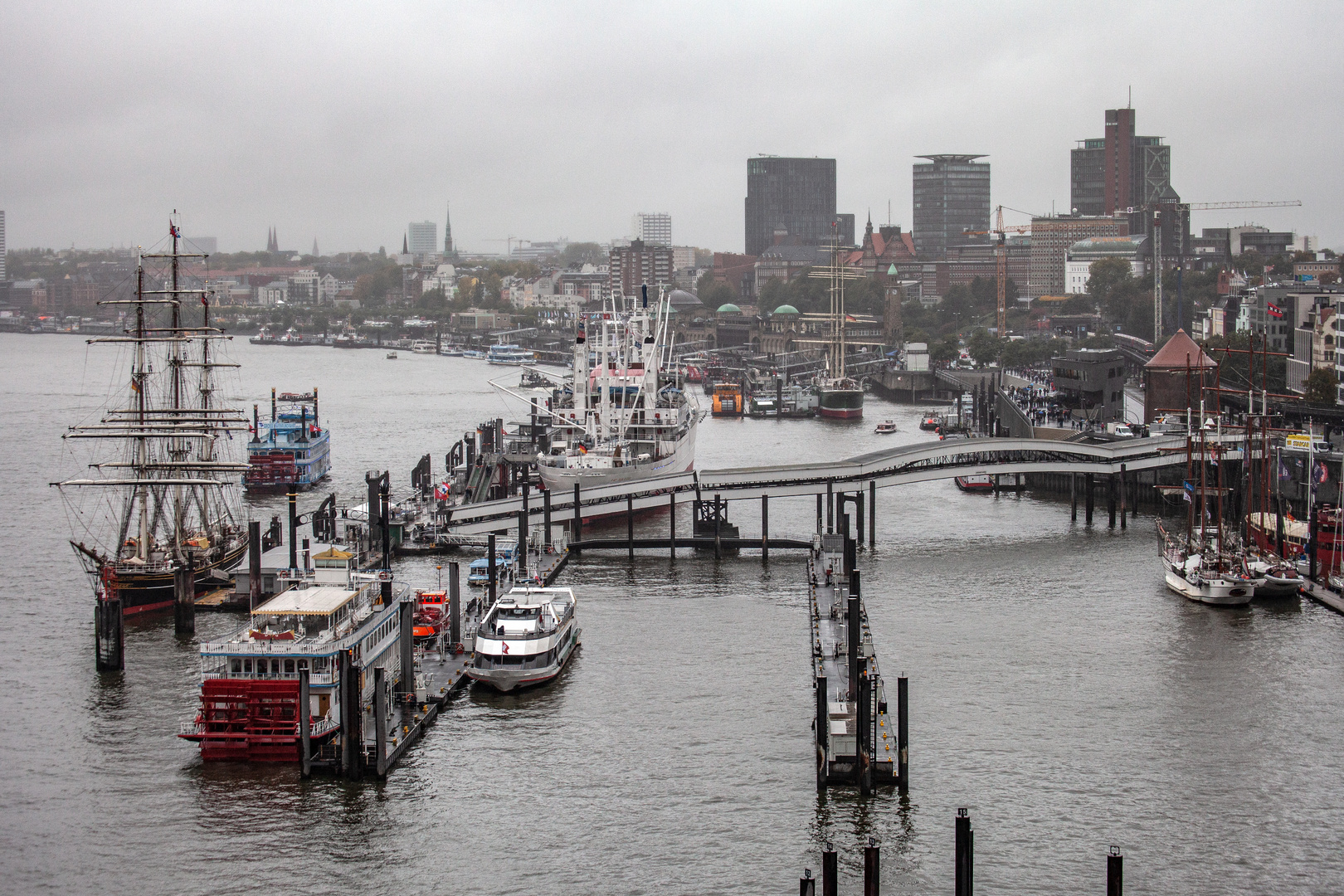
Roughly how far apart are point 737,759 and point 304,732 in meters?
7.50

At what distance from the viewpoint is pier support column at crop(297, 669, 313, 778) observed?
82.3 ft

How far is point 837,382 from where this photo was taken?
4190 inches

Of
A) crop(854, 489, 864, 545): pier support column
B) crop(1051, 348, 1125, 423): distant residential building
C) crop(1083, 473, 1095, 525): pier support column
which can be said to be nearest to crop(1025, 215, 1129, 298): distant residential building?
crop(1051, 348, 1125, 423): distant residential building

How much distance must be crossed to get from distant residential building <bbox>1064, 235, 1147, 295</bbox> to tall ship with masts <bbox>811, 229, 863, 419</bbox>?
48512 millimetres

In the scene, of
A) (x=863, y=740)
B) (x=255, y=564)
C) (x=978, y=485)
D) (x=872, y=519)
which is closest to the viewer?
(x=863, y=740)

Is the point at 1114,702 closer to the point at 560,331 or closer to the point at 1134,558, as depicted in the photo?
the point at 1134,558

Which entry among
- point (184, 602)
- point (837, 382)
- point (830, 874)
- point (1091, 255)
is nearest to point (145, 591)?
point (184, 602)

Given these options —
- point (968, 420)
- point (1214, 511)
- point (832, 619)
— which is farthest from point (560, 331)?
point (832, 619)

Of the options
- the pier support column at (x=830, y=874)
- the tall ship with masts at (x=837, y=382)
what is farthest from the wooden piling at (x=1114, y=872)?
the tall ship with masts at (x=837, y=382)

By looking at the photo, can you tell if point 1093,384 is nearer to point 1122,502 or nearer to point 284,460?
point 1122,502

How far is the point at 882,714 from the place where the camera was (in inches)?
1067

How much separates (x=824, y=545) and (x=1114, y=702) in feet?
44.5

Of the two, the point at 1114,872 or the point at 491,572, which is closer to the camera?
the point at 1114,872

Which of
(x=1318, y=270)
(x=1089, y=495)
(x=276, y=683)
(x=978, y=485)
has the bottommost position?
(x=276, y=683)
